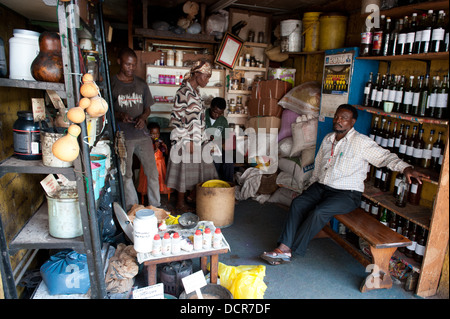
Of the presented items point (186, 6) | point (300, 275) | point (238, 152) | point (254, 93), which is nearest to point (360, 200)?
point (300, 275)

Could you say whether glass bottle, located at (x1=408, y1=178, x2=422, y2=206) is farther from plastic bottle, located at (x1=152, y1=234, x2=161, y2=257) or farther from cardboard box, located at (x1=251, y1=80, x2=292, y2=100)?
cardboard box, located at (x1=251, y1=80, x2=292, y2=100)

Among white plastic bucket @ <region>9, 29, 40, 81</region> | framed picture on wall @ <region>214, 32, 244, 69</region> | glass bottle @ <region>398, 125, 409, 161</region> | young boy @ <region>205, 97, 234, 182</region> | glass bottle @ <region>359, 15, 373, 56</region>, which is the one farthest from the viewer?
framed picture on wall @ <region>214, 32, 244, 69</region>

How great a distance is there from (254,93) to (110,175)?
10.1 feet

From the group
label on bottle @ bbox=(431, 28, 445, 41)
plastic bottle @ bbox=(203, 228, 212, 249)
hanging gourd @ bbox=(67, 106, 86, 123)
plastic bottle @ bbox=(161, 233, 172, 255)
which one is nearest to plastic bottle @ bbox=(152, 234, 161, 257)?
plastic bottle @ bbox=(161, 233, 172, 255)

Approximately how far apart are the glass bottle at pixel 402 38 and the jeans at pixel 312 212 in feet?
4.45

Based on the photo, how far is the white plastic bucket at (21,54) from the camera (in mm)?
1746

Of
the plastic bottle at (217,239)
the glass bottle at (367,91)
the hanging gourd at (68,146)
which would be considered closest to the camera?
the hanging gourd at (68,146)

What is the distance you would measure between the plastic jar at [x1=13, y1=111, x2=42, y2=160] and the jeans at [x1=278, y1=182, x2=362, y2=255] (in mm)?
2215

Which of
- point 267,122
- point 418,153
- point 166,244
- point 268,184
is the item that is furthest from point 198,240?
point 267,122

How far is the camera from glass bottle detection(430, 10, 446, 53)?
2544mm

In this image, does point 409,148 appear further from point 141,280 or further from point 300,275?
point 141,280

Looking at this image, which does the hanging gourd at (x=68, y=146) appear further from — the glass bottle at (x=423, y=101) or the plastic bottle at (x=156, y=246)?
the glass bottle at (x=423, y=101)

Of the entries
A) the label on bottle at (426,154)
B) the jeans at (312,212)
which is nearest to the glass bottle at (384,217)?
the jeans at (312,212)

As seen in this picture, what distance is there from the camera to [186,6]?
460 cm
